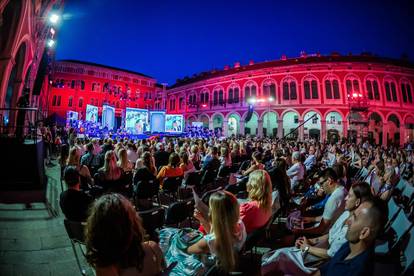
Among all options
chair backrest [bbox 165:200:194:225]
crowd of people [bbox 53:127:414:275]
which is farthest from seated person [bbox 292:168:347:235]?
chair backrest [bbox 165:200:194:225]

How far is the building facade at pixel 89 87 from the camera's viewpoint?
44.1m

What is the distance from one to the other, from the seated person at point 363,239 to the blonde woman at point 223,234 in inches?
38.9

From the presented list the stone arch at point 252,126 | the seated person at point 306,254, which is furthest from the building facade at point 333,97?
the seated person at point 306,254

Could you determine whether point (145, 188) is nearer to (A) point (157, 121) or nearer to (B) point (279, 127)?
(A) point (157, 121)

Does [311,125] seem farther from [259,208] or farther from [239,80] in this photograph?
[259,208]

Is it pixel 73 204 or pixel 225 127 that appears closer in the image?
pixel 73 204

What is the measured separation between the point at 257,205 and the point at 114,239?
2074 millimetres

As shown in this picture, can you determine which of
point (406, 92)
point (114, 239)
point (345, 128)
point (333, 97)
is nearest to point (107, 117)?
point (114, 239)

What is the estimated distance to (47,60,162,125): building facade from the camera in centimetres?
4406

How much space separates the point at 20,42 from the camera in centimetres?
1165

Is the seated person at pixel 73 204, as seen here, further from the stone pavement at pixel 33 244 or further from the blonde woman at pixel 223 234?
the blonde woman at pixel 223 234

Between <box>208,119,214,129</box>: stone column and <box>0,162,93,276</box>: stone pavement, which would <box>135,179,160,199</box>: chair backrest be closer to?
<box>0,162,93,276</box>: stone pavement

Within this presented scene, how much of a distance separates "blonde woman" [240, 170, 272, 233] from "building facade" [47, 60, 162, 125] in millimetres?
41412

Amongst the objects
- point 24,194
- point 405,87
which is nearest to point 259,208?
point 24,194
